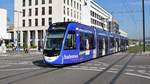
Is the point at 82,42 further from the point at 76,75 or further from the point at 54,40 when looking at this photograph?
the point at 76,75

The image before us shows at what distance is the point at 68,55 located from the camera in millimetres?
23797

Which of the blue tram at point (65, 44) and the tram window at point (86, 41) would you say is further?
the tram window at point (86, 41)

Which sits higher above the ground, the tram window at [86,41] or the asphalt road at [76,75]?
the tram window at [86,41]

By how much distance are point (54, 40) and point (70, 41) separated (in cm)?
129

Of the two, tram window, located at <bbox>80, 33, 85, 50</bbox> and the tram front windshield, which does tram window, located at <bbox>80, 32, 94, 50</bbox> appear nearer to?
tram window, located at <bbox>80, 33, 85, 50</bbox>

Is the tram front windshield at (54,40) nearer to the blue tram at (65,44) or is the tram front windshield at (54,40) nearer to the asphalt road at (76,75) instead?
the blue tram at (65,44)

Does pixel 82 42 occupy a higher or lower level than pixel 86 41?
lower

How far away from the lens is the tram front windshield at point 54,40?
2319 centimetres

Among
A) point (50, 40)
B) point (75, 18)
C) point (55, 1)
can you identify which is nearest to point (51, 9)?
point (55, 1)

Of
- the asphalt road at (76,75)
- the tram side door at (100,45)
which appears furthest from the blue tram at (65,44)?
the tram side door at (100,45)

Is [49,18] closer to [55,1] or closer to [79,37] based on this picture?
[55,1]

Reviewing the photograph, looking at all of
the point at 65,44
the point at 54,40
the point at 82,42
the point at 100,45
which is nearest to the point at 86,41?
the point at 82,42

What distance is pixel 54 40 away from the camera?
77.3 ft

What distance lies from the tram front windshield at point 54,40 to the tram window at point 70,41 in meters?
0.54
